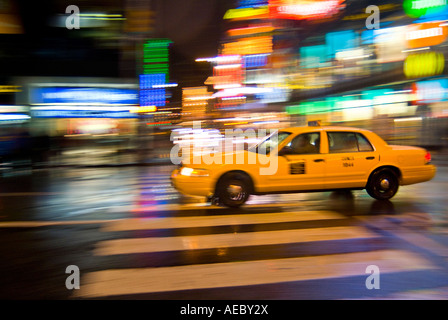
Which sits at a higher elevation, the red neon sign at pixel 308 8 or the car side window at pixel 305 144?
the red neon sign at pixel 308 8

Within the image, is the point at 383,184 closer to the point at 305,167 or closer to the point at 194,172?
the point at 305,167

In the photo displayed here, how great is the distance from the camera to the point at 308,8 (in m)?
34.6

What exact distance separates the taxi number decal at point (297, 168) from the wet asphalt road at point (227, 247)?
73 cm

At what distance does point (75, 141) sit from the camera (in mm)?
23891

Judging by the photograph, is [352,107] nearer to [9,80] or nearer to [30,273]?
[9,80]

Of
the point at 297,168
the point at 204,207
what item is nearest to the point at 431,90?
the point at 297,168

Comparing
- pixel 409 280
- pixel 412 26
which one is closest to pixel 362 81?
pixel 412 26

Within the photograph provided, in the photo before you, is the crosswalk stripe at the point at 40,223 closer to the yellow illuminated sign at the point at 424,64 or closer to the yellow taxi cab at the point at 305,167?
the yellow taxi cab at the point at 305,167

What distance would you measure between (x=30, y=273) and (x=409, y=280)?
4.07 meters

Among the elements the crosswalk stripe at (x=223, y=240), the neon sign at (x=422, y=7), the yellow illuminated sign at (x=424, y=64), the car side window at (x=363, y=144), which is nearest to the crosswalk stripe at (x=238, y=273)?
the crosswalk stripe at (x=223, y=240)

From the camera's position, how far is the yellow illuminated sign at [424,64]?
843 inches

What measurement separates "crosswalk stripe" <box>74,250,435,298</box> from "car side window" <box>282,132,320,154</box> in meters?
3.10

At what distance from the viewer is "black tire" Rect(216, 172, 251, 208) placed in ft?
24.3

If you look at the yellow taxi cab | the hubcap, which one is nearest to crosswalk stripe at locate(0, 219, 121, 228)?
the yellow taxi cab
